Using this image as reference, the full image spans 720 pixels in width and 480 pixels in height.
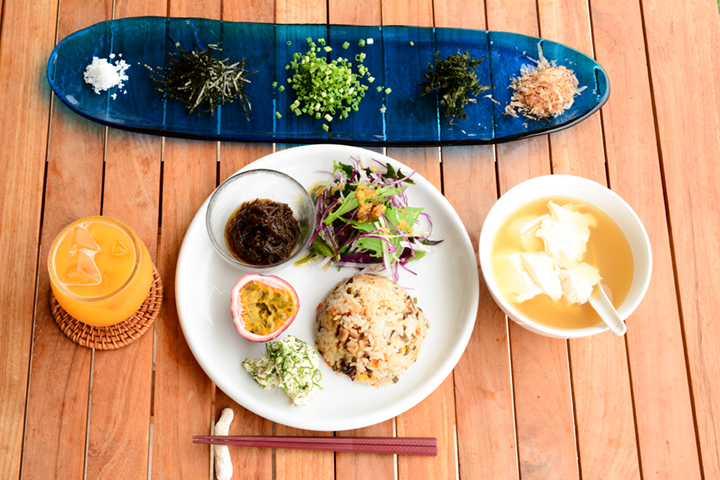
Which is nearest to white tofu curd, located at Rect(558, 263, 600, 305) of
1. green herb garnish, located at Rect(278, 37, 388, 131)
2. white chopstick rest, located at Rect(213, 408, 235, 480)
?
green herb garnish, located at Rect(278, 37, 388, 131)

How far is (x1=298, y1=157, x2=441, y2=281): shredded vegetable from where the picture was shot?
1962 millimetres

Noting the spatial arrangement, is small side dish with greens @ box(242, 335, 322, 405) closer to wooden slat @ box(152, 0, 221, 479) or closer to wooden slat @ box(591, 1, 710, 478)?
wooden slat @ box(152, 0, 221, 479)

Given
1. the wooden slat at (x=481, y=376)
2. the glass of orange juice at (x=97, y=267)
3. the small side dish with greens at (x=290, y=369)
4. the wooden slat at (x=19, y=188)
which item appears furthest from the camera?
the wooden slat at (x=481, y=376)

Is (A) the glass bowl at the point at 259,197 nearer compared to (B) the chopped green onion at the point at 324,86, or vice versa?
(A) the glass bowl at the point at 259,197

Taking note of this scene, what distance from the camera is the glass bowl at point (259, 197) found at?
185cm

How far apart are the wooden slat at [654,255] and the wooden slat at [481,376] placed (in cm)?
56

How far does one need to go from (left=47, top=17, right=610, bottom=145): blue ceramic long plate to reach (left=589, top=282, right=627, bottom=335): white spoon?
0.74m

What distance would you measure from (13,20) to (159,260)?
1237 mm

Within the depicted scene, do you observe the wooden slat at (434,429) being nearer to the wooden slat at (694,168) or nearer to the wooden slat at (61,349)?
the wooden slat at (694,168)

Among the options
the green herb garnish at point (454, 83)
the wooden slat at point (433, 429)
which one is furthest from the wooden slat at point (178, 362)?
the green herb garnish at point (454, 83)

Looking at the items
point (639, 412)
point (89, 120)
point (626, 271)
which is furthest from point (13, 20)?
point (639, 412)

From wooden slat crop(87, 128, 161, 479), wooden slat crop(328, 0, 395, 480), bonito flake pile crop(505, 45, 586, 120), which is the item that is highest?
bonito flake pile crop(505, 45, 586, 120)

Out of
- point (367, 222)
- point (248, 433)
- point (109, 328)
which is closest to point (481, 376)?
point (367, 222)

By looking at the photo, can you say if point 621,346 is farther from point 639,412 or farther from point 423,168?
point 423,168
